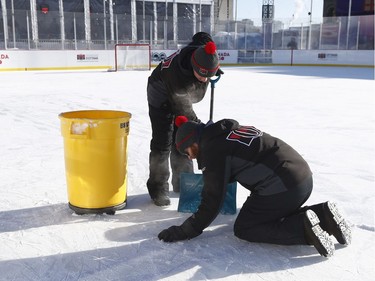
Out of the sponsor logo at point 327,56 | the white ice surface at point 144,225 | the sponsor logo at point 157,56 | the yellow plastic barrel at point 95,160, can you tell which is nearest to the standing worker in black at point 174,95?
the white ice surface at point 144,225

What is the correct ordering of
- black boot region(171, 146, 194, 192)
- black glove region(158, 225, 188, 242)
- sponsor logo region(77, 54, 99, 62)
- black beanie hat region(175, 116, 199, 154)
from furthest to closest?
1. sponsor logo region(77, 54, 99, 62)
2. black boot region(171, 146, 194, 192)
3. black glove region(158, 225, 188, 242)
4. black beanie hat region(175, 116, 199, 154)

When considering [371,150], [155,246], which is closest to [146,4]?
[371,150]

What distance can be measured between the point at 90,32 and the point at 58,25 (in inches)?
61.7

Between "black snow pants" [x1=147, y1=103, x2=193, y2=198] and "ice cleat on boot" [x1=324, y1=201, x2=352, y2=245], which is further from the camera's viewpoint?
"black snow pants" [x1=147, y1=103, x2=193, y2=198]

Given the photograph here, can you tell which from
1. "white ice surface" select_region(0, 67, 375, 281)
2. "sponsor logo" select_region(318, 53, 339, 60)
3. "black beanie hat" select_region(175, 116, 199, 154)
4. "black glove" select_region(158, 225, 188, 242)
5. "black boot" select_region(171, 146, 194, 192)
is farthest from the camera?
"sponsor logo" select_region(318, 53, 339, 60)

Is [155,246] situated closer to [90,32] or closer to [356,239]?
[356,239]

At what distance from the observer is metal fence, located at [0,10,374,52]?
19.0 metres

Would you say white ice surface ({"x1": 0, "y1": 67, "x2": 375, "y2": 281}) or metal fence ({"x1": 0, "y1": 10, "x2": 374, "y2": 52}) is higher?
metal fence ({"x1": 0, "y1": 10, "x2": 374, "y2": 52})

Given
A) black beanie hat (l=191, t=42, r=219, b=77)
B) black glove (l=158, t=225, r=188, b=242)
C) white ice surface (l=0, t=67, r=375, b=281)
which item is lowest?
white ice surface (l=0, t=67, r=375, b=281)

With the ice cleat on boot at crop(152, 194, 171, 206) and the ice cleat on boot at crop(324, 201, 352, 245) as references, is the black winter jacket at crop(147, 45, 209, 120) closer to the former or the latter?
the ice cleat on boot at crop(152, 194, 171, 206)

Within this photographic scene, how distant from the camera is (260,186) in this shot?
2.48 metres

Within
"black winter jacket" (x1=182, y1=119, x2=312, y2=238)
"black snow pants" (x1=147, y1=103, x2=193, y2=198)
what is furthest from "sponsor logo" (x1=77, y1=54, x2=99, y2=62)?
"black winter jacket" (x1=182, y1=119, x2=312, y2=238)

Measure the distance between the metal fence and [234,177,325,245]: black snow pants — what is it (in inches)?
705

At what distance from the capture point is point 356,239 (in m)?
2.63
